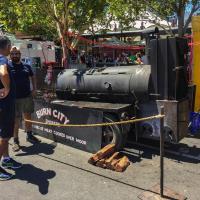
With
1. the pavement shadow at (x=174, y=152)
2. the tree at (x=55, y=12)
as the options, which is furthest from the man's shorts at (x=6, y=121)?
the tree at (x=55, y=12)

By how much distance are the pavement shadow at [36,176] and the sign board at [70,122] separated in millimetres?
1102

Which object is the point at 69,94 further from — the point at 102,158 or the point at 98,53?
the point at 98,53

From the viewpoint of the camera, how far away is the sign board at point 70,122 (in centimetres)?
654

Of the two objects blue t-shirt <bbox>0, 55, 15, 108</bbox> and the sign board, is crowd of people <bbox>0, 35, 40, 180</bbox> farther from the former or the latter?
the sign board

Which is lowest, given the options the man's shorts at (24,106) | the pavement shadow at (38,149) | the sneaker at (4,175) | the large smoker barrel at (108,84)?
the pavement shadow at (38,149)

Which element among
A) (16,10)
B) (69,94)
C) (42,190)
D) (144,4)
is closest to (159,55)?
(69,94)

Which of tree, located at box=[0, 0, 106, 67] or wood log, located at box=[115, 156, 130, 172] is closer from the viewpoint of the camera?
wood log, located at box=[115, 156, 130, 172]

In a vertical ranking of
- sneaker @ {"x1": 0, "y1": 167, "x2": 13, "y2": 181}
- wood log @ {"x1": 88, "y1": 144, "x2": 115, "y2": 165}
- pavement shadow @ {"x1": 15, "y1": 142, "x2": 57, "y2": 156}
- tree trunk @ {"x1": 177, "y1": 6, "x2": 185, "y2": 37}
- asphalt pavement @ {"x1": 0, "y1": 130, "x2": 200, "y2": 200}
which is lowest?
asphalt pavement @ {"x1": 0, "y1": 130, "x2": 200, "y2": 200}

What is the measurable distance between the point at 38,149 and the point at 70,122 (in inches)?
29.7

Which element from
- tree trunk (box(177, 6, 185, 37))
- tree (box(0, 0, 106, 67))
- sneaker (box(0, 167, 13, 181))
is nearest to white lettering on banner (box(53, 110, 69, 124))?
sneaker (box(0, 167, 13, 181))

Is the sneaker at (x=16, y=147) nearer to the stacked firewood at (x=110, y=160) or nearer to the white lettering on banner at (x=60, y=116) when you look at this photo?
the white lettering on banner at (x=60, y=116)

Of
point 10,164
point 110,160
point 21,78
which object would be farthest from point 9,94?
point 110,160

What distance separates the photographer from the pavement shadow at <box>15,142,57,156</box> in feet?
21.9

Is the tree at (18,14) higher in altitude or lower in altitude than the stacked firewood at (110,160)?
higher
